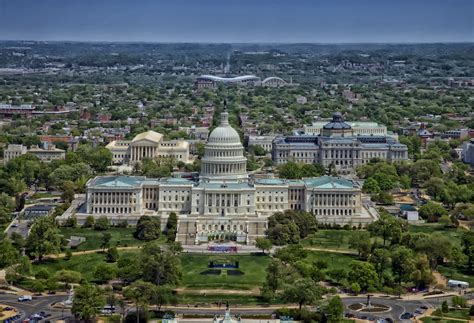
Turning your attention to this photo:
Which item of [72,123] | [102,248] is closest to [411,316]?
[102,248]

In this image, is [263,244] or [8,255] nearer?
[8,255]

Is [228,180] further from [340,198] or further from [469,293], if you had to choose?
[469,293]

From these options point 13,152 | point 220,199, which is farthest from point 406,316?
point 13,152

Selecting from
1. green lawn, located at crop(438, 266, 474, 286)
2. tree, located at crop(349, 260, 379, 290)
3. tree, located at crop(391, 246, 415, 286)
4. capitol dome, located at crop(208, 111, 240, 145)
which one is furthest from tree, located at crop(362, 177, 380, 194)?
tree, located at crop(349, 260, 379, 290)

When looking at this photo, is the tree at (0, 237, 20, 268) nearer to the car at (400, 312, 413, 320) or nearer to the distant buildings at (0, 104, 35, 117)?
the car at (400, 312, 413, 320)

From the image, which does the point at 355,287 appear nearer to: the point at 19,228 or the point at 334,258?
the point at 334,258

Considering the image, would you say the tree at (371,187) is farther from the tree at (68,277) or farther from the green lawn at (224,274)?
the tree at (68,277)

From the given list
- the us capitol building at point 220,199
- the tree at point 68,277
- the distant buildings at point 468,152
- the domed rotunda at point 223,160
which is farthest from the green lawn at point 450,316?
the distant buildings at point 468,152
